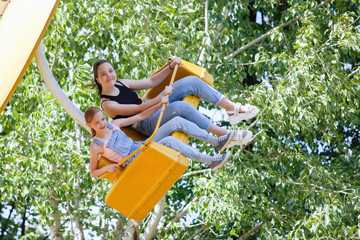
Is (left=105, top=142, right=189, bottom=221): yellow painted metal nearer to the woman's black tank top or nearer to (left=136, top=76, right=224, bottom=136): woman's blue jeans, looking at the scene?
(left=136, top=76, right=224, bottom=136): woman's blue jeans

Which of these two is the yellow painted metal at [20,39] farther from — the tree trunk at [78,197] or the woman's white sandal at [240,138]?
the tree trunk at [78,197]

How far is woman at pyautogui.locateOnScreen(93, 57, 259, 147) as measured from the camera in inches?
177

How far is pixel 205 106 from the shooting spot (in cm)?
941

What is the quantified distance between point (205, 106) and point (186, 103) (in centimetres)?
494

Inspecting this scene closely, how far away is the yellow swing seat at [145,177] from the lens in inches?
158

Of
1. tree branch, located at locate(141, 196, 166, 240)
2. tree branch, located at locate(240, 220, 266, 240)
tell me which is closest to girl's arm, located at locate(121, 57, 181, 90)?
tree branch, located at locate(141, 196, 166, 240)

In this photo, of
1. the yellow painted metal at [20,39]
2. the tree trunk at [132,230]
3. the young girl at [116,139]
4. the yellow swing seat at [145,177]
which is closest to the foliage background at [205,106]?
the tree trunk at [132,230]

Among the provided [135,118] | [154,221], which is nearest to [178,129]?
[135,118]

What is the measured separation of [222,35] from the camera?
28.5 feet

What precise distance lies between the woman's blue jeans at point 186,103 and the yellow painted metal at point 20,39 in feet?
4.82

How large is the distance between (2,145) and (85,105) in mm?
1290

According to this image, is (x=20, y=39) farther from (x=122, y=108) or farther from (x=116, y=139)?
(x=122, y=108)

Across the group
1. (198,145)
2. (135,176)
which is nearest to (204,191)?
(198,145)

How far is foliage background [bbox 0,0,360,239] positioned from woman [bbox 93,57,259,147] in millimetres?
2745
